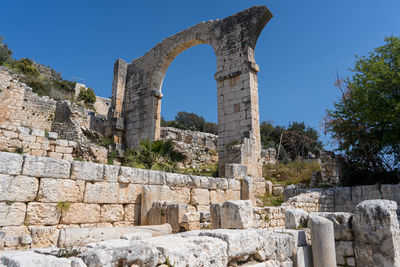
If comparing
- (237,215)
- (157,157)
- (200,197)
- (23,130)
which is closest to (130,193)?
(200,197)

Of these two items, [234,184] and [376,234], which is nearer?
[376,234]

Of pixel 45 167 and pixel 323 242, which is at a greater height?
pixel 45 167

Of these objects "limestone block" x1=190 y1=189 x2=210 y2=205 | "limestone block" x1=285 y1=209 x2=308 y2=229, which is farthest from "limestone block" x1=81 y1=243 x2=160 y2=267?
"limestone block" x1=190 y1=189 x2=210 y2=205

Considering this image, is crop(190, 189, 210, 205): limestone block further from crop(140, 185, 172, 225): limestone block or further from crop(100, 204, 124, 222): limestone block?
crop(100, 204, 124, 222): limestone block

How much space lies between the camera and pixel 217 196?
27.5ft

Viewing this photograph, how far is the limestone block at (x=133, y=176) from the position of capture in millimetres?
6189

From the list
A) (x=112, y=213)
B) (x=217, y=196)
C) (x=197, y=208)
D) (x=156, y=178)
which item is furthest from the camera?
(x=217, y=196)

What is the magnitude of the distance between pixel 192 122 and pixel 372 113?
1259 inches

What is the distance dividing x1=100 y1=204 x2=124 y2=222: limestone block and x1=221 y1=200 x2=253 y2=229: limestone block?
2.29 m

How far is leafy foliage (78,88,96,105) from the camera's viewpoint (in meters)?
34.4

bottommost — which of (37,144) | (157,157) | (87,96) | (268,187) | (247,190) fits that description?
(247,190)

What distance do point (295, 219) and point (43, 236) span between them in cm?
406

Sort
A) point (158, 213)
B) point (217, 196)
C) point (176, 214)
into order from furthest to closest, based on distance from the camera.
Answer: point (217, 196) → point (158, 213) → point (176, 214)

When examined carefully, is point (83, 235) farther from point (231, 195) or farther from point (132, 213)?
point (231, 195)
